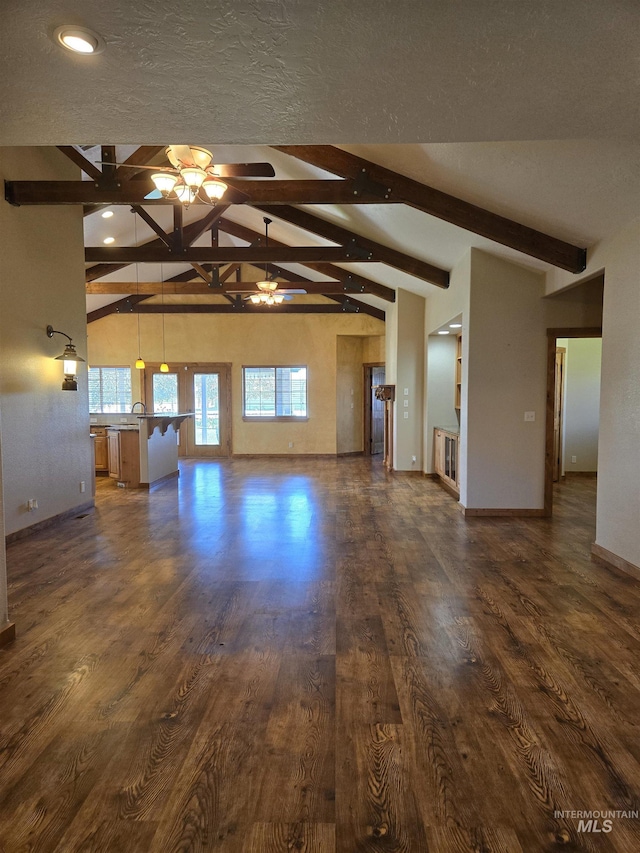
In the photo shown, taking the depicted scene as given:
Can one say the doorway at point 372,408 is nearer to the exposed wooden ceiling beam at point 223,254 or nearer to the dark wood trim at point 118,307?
the exposed wooden ceiling beam at point 223,254

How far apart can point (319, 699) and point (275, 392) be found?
9.48 metres

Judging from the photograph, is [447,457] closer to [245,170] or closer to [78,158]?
[245,170]

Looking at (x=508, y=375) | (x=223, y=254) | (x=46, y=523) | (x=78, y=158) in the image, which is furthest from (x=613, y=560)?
(x=78, y=158)

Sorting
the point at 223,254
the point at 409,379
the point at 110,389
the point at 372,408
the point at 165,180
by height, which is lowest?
the point at 372,408

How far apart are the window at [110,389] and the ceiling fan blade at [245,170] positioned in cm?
833

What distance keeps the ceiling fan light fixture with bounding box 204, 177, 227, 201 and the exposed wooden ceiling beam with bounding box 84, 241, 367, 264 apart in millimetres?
2764

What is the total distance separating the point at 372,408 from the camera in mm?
11945

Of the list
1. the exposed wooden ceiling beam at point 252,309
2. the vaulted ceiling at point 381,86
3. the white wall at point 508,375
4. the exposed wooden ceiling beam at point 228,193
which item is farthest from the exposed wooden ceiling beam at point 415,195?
the exposed wooden ceiling beam at point 252,309

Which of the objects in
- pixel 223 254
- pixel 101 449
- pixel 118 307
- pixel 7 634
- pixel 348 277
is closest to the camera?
pixel 7 634

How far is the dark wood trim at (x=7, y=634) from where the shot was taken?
107 inches

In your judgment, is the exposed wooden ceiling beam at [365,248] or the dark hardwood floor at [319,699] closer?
the dark hardwood floor at [319,699]

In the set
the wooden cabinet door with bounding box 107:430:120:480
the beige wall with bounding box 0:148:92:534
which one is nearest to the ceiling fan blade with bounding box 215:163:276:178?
the beige wall with bounding box 0:148:92:534

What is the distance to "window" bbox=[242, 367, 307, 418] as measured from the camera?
11.4 meters

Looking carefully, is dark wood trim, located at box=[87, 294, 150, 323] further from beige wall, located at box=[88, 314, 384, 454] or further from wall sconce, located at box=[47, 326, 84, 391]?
wall sconce, located at box=[47, 326, 84, 391]
